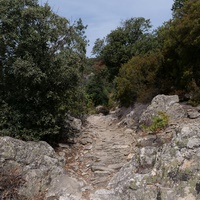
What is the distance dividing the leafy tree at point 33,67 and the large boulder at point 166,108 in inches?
131

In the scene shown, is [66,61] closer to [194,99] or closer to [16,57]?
[16,57]

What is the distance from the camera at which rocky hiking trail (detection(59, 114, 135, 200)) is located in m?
6.61

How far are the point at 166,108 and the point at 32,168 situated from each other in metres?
5.63

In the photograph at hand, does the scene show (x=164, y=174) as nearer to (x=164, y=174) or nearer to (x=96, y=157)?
(x=164, y=174)

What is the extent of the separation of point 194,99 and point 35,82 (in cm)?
582

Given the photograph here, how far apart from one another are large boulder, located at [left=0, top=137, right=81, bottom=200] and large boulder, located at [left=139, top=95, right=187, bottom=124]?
442 centimetres

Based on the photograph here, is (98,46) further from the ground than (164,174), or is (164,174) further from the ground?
(98,46)

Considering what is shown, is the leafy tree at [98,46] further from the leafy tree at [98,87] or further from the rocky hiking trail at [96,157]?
the rocky hiking trail at [96,157]

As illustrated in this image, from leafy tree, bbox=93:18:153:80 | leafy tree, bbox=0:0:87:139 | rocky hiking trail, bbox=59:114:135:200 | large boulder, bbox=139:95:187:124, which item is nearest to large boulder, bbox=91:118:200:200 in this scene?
rocky hiking trail, bbox=59:114:135:200

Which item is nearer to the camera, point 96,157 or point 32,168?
point 32,168

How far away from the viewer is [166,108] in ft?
32.5

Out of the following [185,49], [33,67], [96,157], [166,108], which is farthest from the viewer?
[185,49]

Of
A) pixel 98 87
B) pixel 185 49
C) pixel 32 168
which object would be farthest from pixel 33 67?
pixel 98 87

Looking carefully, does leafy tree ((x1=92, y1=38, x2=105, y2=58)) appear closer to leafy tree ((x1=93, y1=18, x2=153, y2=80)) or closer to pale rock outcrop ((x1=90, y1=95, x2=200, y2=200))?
leafy tree ((x1=93, y1=18, x2=153, y2=80))
